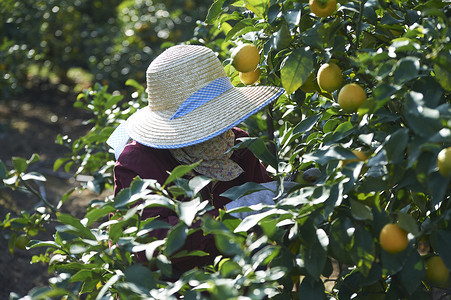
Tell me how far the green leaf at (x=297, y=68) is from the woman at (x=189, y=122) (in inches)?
11.3

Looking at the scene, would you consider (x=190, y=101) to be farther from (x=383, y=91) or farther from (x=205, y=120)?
(x=383, y=91)

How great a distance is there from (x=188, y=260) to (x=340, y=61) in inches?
24.6

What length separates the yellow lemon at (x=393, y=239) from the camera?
1.05 m

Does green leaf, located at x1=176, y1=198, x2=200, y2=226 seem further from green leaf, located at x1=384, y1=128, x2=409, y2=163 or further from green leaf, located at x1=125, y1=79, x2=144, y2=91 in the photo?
green leaf, located at x1=125, y1=79, x2=144, y2=91

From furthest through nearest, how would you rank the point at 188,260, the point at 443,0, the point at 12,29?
1. the point at 12,29
2. the point at 188,260
3. the point at 443,0

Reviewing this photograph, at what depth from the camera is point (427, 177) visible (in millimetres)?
993

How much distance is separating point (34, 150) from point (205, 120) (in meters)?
3.19

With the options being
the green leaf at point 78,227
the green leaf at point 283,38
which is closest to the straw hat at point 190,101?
the green leaf at point 283,38

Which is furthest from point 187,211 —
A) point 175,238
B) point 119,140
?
point 119,140

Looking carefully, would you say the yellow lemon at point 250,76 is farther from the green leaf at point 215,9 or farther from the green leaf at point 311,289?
the green leaf at point 311,289

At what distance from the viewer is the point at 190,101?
5.33ft

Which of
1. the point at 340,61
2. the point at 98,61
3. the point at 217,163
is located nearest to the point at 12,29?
the point at 98,61

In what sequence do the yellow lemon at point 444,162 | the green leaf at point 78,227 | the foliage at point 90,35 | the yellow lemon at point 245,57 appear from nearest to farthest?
the yellow lemon at point 444,162
the green leaf at point 78,227
the yellow lemon at point 245,57
the foliage at point 90,35

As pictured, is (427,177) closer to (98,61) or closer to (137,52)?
(137,52)
